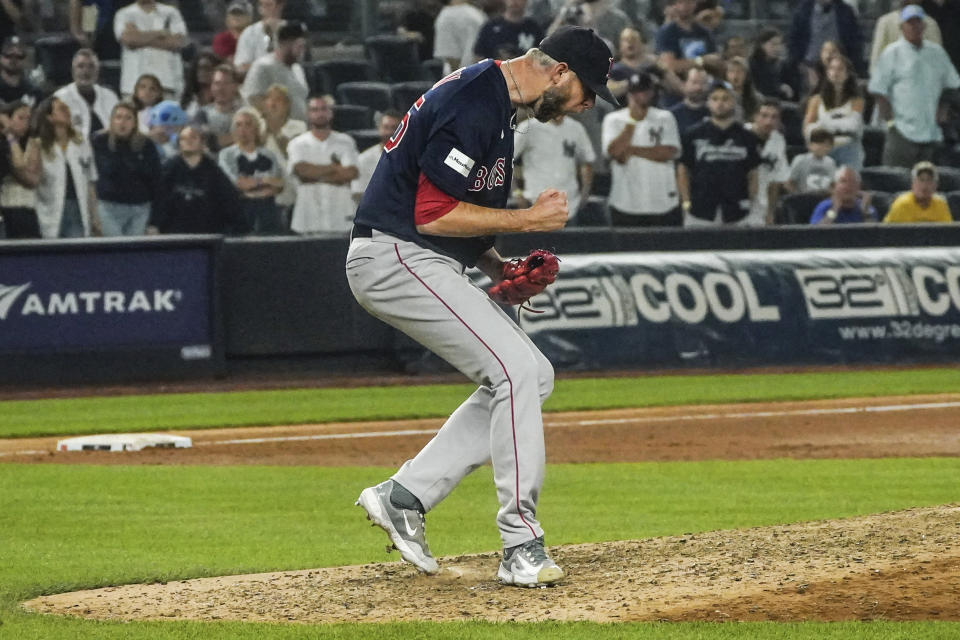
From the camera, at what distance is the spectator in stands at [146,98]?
604 inches

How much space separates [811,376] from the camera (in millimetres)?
15586

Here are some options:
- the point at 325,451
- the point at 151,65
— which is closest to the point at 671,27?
the point at 151,65

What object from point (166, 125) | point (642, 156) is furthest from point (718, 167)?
point (166, 125)

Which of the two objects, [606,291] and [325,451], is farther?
[606,291]

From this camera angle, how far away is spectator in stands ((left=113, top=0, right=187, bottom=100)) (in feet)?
52.6

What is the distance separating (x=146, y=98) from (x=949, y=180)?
9784 millimetres

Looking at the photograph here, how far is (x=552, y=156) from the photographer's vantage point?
1557 centimetres

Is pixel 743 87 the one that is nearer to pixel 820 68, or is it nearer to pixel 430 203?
pixel 820 68

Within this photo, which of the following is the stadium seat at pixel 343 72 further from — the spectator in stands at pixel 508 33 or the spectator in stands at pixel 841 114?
the spectator in stands at pixel 841 114

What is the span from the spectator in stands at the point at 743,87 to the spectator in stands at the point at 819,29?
5.62 ft

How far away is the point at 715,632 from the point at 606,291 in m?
10.8

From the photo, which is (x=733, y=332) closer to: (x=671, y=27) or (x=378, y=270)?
(x=671, y=27)

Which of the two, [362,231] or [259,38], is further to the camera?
[259,38]

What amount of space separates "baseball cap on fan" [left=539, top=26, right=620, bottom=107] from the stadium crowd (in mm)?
8493
